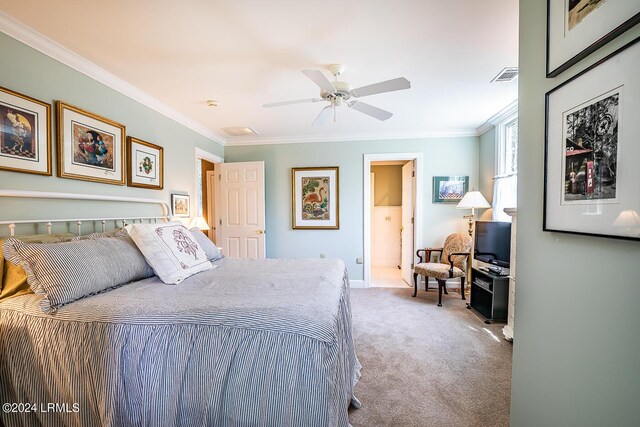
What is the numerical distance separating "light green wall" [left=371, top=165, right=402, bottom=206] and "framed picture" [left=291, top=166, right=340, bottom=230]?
6.69ft

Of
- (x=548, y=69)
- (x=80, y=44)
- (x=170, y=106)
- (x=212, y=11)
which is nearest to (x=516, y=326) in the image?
(x=548, y=69)

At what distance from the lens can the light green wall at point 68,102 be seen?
170 cm

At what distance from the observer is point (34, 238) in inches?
62.7

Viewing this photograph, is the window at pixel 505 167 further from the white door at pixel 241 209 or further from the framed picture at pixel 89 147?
the framed picture at pixel 89 147

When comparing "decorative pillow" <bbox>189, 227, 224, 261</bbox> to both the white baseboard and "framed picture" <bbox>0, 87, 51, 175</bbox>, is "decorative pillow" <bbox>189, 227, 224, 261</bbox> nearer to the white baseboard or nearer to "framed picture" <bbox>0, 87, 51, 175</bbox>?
"framed picture" <bbox>0, 87, 51, 175</bbox>

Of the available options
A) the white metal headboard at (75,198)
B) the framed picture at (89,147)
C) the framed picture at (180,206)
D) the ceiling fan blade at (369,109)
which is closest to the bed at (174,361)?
the white metal headboard at (75,198)

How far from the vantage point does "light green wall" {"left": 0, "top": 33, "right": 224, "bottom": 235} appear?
1.70 meters

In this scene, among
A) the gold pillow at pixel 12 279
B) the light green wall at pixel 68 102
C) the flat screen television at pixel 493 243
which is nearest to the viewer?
the gold pillow at pixel 12 279

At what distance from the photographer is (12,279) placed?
1.41 meters

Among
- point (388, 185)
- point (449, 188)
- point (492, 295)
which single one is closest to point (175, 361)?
point (492, 295)

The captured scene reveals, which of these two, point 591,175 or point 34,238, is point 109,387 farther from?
point 591,175

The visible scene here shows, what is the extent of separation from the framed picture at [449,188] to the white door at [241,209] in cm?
278

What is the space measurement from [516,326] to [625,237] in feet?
2.19

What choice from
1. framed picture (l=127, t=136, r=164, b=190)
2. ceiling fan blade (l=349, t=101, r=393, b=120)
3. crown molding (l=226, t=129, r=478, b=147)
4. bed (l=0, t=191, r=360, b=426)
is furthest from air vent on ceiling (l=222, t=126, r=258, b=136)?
bed (l=0, t=191, r=360, b=426)
